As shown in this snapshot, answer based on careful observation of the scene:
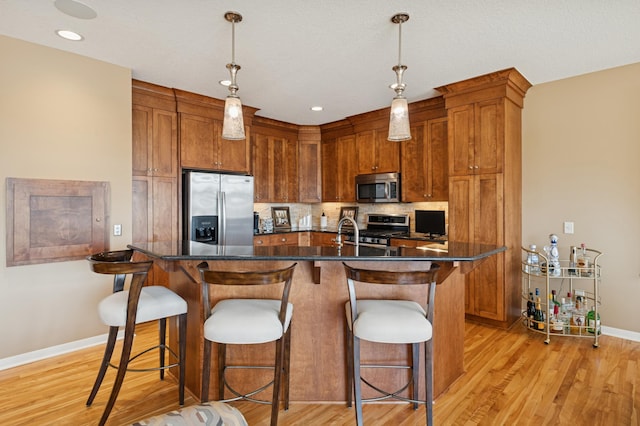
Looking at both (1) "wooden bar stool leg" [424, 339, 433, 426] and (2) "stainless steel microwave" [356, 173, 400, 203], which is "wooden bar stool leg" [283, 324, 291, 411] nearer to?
(1) "wooden bar stool leg" [424, 339, 433, 426]

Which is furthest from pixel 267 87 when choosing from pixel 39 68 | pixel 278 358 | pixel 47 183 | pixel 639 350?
pixel 639 350

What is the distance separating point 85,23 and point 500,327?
15.5 ft

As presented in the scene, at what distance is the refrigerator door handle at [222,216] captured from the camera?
4.47 meters

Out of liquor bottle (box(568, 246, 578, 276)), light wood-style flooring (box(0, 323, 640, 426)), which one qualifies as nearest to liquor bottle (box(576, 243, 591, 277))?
liquor bottle (box(568, 246, 578, 276))

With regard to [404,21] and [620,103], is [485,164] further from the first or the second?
[404,21]

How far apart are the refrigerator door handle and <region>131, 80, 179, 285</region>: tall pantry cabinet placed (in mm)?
516

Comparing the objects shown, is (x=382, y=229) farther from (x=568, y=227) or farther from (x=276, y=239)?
(x=568, y=227)

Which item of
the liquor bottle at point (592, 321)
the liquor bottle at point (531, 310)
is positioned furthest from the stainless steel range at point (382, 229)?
the liquor bottle at point (592, 321)

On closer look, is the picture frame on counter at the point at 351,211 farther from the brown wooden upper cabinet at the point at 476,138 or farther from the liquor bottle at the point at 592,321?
the liquor bottle at the point at 592,321

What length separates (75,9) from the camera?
2436 millimetres

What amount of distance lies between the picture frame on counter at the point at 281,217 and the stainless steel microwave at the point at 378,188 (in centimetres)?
136

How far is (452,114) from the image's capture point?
4.06 meters

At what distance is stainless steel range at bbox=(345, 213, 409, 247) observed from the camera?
4.91 meters

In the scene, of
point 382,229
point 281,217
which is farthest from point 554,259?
point 281,217
